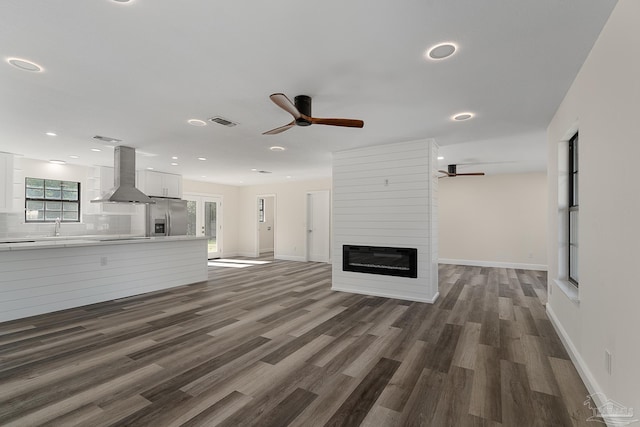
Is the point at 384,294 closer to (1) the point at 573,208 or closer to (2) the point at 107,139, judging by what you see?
(1) the point at 573,208

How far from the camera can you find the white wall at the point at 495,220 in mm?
7809

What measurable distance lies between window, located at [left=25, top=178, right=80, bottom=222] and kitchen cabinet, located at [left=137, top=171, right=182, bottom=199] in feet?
4.56

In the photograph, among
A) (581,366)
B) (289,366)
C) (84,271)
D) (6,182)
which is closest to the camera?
(581,366)

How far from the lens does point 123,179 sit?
5.31 m

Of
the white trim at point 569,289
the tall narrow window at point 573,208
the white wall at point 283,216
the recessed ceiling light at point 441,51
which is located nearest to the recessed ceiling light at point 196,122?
the recessed ceiling light at point 441,51

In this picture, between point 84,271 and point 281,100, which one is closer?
point 281,100

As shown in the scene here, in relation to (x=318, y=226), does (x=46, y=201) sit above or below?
above

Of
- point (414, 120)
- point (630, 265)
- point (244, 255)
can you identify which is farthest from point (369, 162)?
point (244, 255)

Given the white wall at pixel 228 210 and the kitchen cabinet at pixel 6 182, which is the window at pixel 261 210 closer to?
the white wall at pixel 228 210

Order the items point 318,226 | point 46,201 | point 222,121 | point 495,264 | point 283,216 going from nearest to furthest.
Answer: point 222,121 < point 46,201 < point 495,264 < point 318,226 < point 283,216

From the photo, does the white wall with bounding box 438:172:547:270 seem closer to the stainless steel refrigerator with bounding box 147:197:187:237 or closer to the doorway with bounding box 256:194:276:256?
the doorway with bounding box 256:194:276:256

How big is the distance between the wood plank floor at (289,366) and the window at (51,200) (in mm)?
3520

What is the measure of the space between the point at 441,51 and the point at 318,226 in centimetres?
737

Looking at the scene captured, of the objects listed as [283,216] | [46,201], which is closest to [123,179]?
[46,201]
